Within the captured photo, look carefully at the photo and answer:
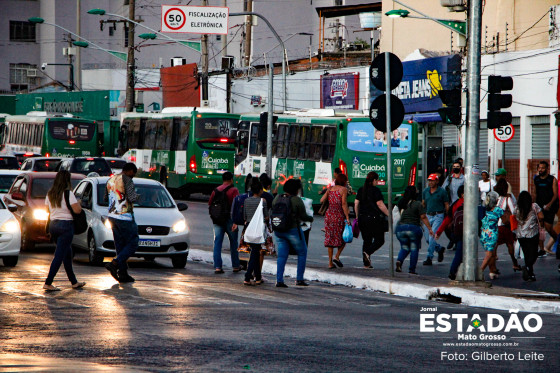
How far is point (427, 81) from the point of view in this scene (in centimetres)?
3956

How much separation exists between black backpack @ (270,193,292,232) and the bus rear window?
3524 cm

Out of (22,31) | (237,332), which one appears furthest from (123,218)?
(22,31)

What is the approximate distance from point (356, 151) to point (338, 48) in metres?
26.4

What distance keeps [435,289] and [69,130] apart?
37438 millimetres

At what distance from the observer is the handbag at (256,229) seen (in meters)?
15.6

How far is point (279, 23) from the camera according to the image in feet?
256

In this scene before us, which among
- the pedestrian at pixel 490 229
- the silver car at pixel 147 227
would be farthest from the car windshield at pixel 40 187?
the pedestrian at pixel 490 229

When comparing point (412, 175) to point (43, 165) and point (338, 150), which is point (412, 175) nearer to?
point (338, 150)

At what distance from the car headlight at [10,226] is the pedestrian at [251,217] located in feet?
13.6

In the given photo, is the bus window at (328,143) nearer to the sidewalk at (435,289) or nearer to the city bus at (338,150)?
the city bus at (338,150)

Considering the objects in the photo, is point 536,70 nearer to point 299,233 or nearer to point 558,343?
point 299,233

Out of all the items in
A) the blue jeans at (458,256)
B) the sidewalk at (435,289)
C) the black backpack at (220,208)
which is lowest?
the sidewalk at (435,289)

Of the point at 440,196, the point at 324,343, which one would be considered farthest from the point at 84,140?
the point at 324,343

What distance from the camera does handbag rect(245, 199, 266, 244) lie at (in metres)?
15.6
